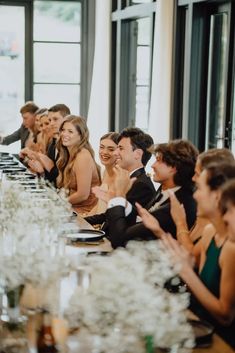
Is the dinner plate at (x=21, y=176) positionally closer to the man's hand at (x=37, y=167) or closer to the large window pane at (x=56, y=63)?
the man's hand at (x=37, y=167)

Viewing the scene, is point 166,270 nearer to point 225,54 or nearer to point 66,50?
point 225,54

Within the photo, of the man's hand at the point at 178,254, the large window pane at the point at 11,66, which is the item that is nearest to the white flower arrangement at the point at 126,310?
the man's hand at the point at 178,254

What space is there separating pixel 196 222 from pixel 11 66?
7424 mm

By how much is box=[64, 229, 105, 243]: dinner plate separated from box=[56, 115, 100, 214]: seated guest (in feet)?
4.85

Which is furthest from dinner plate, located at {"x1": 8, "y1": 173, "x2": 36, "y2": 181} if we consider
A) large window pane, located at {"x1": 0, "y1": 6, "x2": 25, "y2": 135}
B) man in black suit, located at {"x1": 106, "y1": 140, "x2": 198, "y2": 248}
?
large window pane, located at {"x1": 0, "y1": 6, "x2": 25, "y2": 135}

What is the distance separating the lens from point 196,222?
3672 mm

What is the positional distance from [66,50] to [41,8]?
0.71 meters

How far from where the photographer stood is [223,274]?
9.14 feet

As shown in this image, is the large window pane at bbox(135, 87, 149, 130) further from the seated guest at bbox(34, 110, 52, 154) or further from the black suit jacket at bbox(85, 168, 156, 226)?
the black suit jacket at bbox(85, 168, 156, 226)

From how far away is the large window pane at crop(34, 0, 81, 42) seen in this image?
10.5 meters

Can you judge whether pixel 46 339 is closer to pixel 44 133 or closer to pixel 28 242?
pixel 28 242

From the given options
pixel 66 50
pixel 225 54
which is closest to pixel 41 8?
pixel 66 50

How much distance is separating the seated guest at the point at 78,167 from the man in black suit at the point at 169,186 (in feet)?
5.32

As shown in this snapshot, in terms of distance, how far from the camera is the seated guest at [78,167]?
5.64 metres
